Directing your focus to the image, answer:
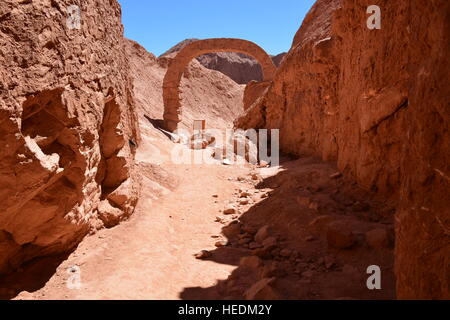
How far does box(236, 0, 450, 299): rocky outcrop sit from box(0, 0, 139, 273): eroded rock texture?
2.86 metres

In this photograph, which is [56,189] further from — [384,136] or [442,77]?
[384,136]

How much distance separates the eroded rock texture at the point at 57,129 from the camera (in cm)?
253

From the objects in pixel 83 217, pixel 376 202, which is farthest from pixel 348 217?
pixel 83 217

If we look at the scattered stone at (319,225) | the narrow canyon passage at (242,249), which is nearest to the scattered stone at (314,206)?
the narrow canyon passage at (242,249)

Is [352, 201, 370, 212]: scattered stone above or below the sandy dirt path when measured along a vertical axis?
above

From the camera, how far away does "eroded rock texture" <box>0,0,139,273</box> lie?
2.53 meters

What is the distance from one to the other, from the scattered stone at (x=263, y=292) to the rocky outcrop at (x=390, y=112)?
1058 mm

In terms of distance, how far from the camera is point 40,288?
3012mm

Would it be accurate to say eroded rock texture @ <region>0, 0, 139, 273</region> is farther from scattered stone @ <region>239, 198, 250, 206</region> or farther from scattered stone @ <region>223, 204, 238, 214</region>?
scattered stone @ <region>239, 198, 250, 206</region>

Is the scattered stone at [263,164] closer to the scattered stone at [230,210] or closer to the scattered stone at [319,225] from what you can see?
the scattered stone at [230,210]

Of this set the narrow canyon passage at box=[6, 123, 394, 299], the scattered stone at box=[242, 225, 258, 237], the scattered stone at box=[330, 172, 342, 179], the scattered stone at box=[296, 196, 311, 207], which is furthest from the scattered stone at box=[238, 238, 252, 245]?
the scattered stone at box=[330, 172, 342, 179]

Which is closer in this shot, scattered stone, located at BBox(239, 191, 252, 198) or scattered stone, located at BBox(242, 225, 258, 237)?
scattered stone, located at BBox(242, 225, 258, 237)
